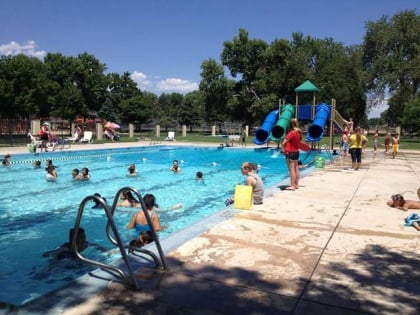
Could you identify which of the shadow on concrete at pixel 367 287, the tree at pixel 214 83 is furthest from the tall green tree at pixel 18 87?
the shadow on concrete at pixel 367 287

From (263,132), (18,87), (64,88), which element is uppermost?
(64,88)

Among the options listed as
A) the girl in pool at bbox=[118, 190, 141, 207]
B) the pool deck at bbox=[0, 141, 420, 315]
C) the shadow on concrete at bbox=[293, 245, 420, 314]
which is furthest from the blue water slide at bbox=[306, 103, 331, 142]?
the shadow on concrete at bbox=[293, 245, 420, 314]

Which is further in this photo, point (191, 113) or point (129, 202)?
point (191, 113)

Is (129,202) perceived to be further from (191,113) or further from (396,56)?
(191,113)

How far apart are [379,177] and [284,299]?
34.2ft

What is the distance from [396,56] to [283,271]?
50.3 m

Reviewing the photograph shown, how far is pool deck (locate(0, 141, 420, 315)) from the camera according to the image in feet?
11.8

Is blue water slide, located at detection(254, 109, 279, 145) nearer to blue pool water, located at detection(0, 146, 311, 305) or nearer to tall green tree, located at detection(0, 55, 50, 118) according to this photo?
blue pool water, located at detection(0, 146, 311, 305)

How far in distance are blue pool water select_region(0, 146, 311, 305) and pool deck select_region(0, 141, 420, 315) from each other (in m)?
1.26

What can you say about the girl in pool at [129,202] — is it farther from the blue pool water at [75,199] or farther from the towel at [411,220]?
the towel at [411,220]

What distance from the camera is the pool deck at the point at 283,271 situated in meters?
3.61

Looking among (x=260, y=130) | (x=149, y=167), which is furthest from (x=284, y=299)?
(x=260, y=130)

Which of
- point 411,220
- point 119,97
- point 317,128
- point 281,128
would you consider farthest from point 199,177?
point 119,97

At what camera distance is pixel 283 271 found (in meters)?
4.48
